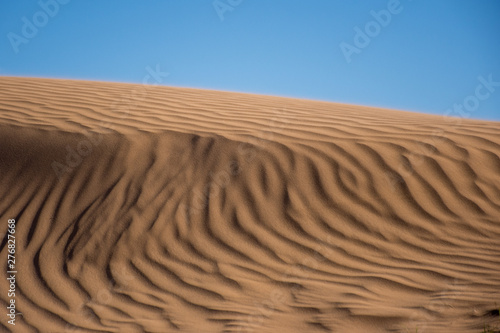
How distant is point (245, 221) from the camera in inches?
Answer: 168

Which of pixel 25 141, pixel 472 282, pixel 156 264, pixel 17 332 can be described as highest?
pixel 25 141

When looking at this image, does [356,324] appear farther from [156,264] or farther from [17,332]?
[17,332]

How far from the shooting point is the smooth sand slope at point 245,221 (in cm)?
317

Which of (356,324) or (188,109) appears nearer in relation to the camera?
(356,324)

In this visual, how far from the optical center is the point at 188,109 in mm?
6402

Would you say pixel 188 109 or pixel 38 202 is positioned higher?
pixel 188 109

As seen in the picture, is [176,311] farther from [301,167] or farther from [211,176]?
[301,167]

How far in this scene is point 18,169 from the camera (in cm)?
490

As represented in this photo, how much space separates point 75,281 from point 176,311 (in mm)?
951

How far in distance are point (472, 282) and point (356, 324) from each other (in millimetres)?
1092

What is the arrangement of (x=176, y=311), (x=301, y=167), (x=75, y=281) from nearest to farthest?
(x=176, y=311) → (x=75, y=281) → (x=301, y=167)

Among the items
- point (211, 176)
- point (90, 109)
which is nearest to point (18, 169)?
point (90, 109)

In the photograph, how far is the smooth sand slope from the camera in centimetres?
317

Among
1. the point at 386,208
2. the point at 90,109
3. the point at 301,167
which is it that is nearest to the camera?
the point at 386,208
